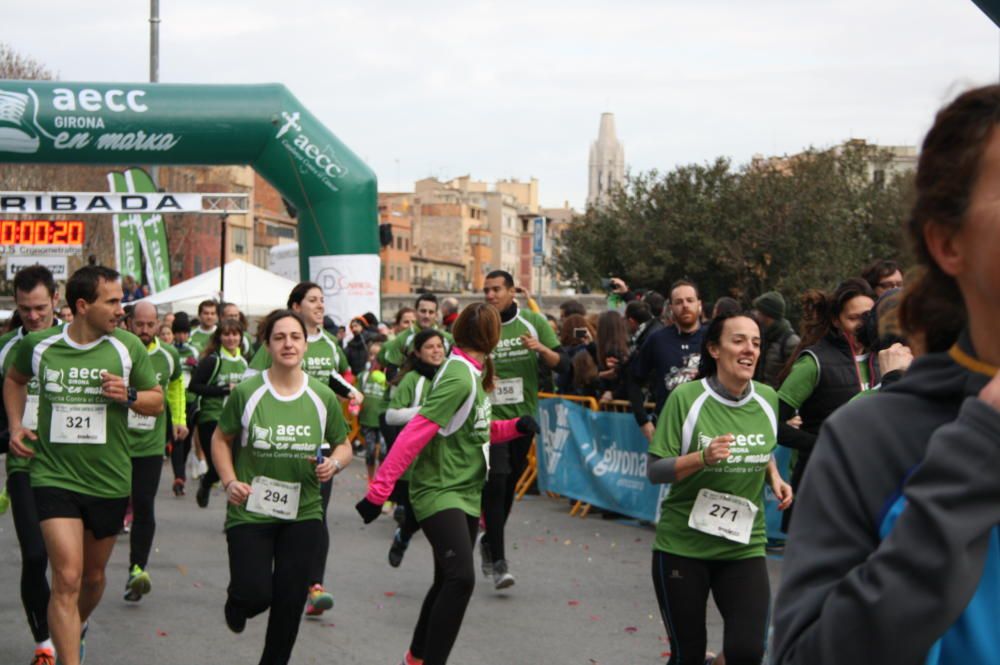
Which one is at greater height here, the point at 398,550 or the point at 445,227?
the point at 445,227

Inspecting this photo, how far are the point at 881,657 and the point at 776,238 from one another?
116 ft

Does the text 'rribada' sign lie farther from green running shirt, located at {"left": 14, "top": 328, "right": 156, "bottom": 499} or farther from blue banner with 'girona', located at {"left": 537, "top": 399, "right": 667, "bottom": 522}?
green running shirt, located at {"left": 14, "top": 328, "right": 156, "bottom": 499}

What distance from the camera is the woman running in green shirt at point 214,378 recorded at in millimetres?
12086

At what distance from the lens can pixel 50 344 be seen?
22.4ft

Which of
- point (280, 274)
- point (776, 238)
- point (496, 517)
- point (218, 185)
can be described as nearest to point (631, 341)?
point (496, 517)

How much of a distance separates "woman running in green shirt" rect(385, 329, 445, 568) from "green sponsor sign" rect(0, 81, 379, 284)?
29.3 ft

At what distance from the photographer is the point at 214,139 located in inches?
727

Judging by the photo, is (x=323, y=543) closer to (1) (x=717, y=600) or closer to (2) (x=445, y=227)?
(1) (x=717, y=600)

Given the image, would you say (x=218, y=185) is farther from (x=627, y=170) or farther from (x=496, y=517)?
(x=496, y=517)

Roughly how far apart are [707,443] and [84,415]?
2.98 metres

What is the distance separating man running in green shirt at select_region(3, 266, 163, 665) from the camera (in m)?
6.65

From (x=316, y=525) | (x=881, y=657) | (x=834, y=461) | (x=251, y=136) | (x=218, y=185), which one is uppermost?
(x=218, y=185)

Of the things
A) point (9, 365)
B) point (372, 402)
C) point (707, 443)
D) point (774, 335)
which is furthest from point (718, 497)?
point (372, 402)

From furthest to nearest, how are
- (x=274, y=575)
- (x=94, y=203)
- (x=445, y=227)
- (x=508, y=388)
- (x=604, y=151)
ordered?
(x=604, y=151) → (x=445, y=227) → (x=94, y=203) → (x=508, y=388) → (x=274, y=575)
